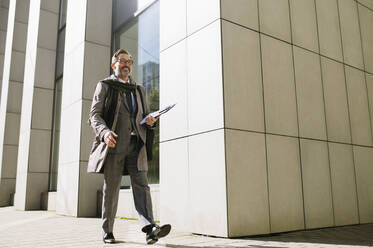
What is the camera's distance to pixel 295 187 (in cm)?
581

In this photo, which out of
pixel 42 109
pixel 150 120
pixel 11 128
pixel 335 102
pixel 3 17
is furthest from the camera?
pixel 3 17

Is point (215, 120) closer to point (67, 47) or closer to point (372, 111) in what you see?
point (372, 111)

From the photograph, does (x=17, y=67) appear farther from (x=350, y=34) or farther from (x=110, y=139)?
(x=110, y=139)

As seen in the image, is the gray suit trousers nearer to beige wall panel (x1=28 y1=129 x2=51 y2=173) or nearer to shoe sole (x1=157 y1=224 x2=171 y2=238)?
shoe sole (x1=157 y1=224 x2=171 y2=238)

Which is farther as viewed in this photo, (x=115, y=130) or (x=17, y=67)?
(x=17, y=67)

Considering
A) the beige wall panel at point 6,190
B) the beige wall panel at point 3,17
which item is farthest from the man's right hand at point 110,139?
the beige wall panel at point 3,17

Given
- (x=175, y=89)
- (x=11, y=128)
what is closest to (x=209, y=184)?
(x=175, y=89)

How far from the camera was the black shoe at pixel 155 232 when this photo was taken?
152 inches

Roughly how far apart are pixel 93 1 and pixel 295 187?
7.35 metres

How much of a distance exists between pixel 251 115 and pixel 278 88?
0.83 meters

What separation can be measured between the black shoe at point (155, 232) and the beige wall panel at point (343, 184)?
376 cm

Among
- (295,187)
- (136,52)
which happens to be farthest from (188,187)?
(136,52)

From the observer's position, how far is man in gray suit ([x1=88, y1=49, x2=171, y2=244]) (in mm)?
4262

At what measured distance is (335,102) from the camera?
696cm
